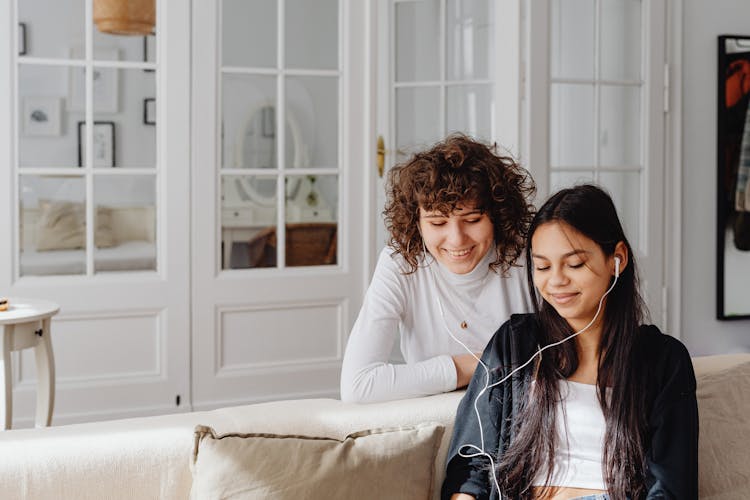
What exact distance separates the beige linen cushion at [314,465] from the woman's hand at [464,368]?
298 millimetres

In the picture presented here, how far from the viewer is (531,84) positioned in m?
4.04

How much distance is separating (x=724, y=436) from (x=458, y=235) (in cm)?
67

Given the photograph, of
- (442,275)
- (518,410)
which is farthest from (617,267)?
(442,275)

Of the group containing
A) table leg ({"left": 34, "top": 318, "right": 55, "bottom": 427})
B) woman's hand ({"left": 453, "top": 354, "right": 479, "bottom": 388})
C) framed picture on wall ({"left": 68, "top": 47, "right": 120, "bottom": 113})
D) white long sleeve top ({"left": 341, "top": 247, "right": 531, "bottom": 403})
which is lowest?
table leg ({"left": 34, "top": 318, "right": 55, "bottom": 427})

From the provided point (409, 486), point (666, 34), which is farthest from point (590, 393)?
point (666, 34)

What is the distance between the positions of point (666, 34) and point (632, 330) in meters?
2.97

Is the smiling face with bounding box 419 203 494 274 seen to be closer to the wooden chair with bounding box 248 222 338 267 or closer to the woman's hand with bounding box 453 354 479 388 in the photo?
the woman's hand with bounding box 453 354 479 388

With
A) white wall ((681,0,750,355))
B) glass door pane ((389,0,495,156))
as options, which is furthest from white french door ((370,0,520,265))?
white wall ((681,0,750,355))

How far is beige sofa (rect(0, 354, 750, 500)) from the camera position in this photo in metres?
1.54

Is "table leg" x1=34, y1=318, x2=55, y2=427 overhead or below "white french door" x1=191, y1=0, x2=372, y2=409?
below

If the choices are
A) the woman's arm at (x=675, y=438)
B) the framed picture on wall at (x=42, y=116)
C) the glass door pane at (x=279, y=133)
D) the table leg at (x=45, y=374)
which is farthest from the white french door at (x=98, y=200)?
the woman's arm at (x=675, y=438)

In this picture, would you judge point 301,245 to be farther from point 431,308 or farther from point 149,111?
point 431,308

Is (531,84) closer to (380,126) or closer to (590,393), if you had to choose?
(380,126)

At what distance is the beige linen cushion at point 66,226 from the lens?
3773mm
